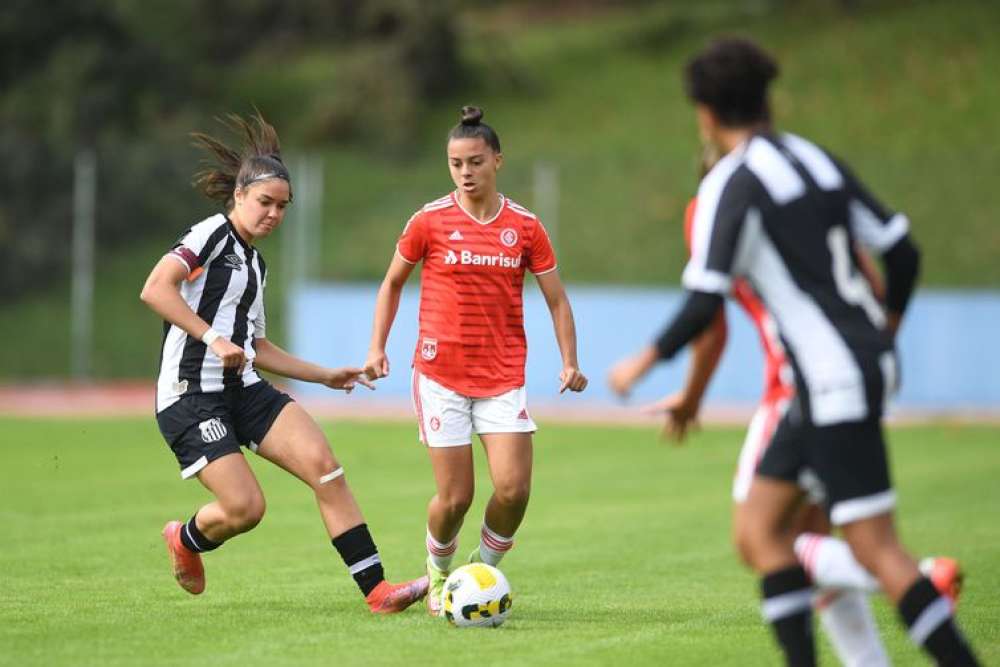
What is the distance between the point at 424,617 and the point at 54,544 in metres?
3.34

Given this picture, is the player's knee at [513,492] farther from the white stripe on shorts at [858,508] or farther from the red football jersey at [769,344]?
the white stripe on shorts at [858,508]

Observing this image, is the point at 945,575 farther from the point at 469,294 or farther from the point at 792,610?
the point at 469,294

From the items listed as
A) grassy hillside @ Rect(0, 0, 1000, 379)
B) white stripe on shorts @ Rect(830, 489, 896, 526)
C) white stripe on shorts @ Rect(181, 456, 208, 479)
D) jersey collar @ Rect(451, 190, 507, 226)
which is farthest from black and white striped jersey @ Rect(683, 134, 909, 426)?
grassy hillside @ Rect(0, 0, 1000, 379)

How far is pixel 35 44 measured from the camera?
108 ft

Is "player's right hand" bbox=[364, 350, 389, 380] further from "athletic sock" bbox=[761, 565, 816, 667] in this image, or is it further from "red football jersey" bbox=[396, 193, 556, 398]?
"athletic sock" bbox=[761, 565, 816, 667]

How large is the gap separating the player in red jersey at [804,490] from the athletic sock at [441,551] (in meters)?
2.43

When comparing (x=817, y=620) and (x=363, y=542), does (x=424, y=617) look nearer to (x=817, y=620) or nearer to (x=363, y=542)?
(x=363, y=542)

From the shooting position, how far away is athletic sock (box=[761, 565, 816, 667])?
5.07 meters

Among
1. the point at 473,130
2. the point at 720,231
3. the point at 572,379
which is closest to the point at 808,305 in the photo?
the point at 720,231

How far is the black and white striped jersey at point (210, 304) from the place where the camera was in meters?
7.35

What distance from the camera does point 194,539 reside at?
7430 millimetres

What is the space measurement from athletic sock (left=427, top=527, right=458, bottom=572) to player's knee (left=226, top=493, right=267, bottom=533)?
2.81 feet

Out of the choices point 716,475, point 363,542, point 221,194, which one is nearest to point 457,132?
point 221,194

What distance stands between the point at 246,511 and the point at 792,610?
2.93 m
